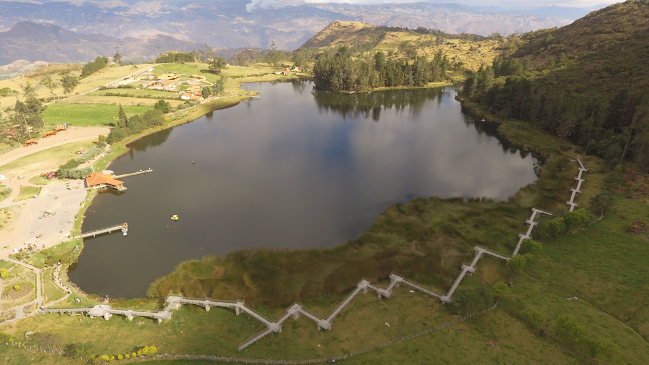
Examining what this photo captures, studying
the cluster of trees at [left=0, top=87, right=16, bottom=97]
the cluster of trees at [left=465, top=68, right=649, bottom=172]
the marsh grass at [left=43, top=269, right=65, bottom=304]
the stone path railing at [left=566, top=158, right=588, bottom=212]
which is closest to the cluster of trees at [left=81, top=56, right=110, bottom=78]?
the cluster of trees at [left=0, top=87, right=16, bottom=97]

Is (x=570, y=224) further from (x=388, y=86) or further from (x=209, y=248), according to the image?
(x=388, y=86)

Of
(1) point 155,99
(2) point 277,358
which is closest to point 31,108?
(1) point 155,99

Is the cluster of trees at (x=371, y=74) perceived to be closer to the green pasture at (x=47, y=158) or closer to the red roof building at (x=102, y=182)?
the green pasture at (x=47, y=158)

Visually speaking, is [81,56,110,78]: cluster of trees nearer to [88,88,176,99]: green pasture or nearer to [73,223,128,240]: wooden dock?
[88,88,176,99]: green pasture

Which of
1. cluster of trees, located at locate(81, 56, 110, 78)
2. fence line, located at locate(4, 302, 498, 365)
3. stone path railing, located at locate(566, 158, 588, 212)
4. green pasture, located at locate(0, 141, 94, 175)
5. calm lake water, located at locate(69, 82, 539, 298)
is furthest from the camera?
cluster of trees, located at locate(81, 56, 110, 78)

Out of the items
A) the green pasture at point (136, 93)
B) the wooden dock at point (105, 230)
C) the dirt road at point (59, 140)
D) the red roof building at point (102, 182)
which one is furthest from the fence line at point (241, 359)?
the green pasture at point (136, 93)
